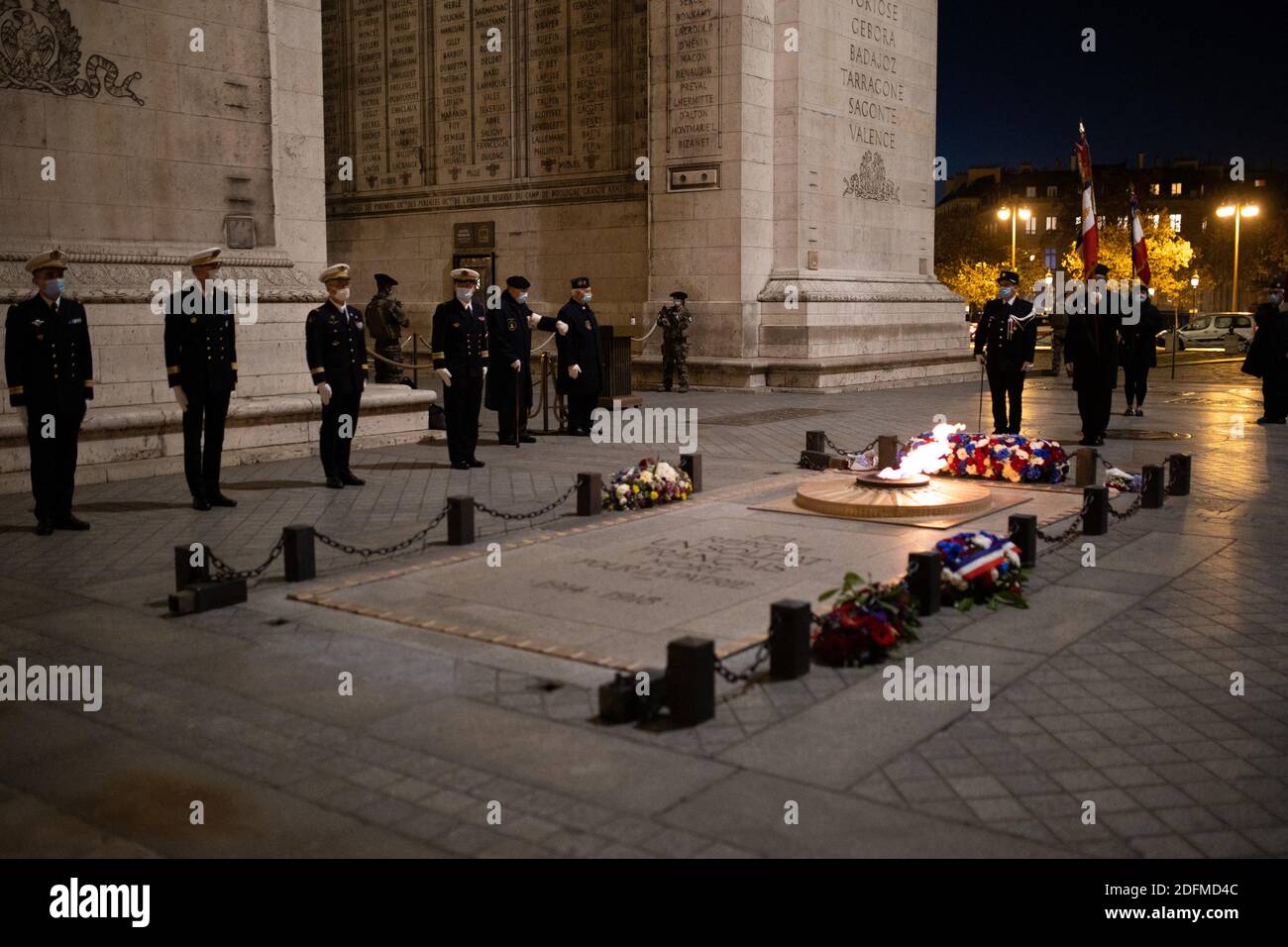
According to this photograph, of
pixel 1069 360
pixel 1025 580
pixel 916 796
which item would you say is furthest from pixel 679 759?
pixel 1069 360

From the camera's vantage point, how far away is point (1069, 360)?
47.7 ft

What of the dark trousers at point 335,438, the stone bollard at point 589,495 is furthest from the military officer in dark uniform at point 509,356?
the stone bollard at point 589,495

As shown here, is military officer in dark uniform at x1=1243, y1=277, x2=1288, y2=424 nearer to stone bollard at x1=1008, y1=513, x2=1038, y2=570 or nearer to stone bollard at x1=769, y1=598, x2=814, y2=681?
stone bollard at x1=1008, y1=513, x2=1038, y2=570

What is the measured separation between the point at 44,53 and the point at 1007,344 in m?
10.6

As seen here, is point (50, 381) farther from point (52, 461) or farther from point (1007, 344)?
point (1007, 344)

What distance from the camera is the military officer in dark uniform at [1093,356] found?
562 inches

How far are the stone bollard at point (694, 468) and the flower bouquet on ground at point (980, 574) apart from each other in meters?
4.02

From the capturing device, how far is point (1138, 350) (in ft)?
60.0

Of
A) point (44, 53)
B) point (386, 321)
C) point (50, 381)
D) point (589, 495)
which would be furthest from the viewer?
point (386, 321)

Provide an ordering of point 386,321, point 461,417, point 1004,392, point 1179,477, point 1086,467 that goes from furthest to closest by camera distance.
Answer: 1. point 386,321
2. point 1004,392
3. point 461,417
4. point 1086,467
5. point 1179,477

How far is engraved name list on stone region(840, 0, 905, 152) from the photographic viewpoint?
23328mm

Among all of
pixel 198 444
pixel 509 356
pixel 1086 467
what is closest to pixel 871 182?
pixel 509 356

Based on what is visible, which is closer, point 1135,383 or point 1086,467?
point 1086,467

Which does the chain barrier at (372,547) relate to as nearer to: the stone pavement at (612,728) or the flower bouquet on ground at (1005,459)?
the stone pavement at (612,728)
